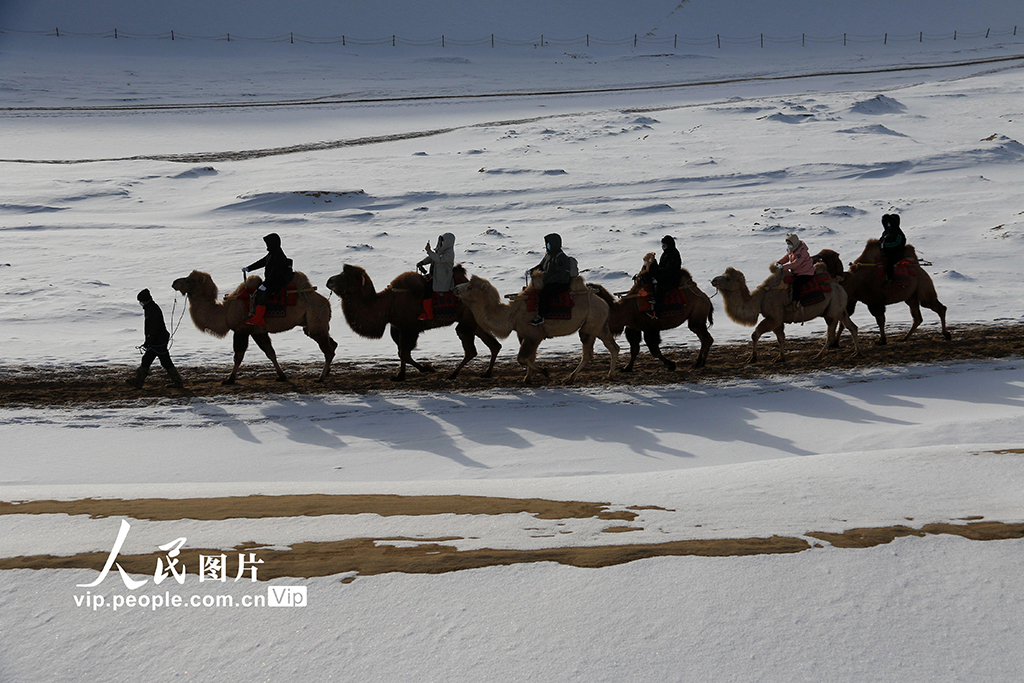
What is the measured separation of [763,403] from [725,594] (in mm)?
6538

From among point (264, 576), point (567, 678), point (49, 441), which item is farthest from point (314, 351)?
point (567, 678)

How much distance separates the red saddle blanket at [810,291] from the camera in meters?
11.8

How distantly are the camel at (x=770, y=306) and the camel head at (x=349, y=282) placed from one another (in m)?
4.78

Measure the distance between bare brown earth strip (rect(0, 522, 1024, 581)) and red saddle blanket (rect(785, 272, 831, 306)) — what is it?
7.88m

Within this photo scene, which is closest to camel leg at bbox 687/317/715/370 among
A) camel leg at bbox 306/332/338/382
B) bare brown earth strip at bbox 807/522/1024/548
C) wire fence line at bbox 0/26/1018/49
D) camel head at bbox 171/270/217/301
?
camel leg at bbox 306/332/338/382

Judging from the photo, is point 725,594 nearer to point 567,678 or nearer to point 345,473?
point 567,678

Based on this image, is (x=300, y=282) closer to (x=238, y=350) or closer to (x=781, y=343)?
(x=238, y=350)

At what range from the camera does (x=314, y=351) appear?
13.1 meters

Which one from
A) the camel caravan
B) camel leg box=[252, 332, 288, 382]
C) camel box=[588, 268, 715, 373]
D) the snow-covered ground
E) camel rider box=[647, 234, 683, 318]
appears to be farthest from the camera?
camel box=[588, 268, 715, 373]

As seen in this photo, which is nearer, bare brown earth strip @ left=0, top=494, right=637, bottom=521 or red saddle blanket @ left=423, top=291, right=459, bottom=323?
bare brown earth strip @ left=0, top=494, right=637, bottom=521

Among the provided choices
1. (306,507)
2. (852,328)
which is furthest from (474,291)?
(306,507)

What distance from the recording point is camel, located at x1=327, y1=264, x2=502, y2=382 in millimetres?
11445

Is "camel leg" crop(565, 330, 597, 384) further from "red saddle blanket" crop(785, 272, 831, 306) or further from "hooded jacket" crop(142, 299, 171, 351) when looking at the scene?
"hooded jacket" crop(142, 299, 171, 351)

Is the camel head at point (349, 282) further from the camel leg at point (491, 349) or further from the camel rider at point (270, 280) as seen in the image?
the camel leg at point (491, 349)
